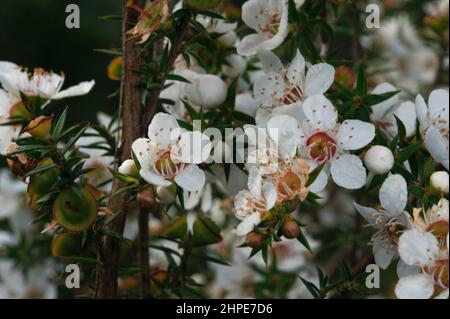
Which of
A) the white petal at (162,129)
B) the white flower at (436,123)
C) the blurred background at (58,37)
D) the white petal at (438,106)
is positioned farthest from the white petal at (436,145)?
the blurred background at (58,37)

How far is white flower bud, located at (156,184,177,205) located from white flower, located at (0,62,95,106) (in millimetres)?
359

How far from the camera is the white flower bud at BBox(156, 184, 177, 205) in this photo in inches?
55.2

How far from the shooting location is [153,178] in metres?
1.35

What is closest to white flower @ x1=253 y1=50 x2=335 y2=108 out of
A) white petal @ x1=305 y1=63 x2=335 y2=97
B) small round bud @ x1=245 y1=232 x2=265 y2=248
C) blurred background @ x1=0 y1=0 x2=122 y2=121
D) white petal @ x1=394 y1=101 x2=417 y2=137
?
white petal @ x1=305 y1=63 x2=335 y2=97

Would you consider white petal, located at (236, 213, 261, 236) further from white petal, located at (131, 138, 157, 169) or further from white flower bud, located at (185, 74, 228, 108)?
white flower bud, located at (185, 74, 228, 108)

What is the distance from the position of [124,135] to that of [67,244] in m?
0.24

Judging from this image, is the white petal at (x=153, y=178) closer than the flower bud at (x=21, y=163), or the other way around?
the white petal at (x=153, y=178)

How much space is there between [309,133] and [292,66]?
7.1 inches

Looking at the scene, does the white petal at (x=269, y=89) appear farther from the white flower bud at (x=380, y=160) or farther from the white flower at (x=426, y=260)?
the white flower at (x=426, y=260)

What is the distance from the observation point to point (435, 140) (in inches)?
54.1

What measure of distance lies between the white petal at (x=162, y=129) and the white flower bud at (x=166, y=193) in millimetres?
78

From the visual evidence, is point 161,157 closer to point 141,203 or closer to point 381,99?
point 141,203

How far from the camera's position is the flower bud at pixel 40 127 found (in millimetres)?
1410
